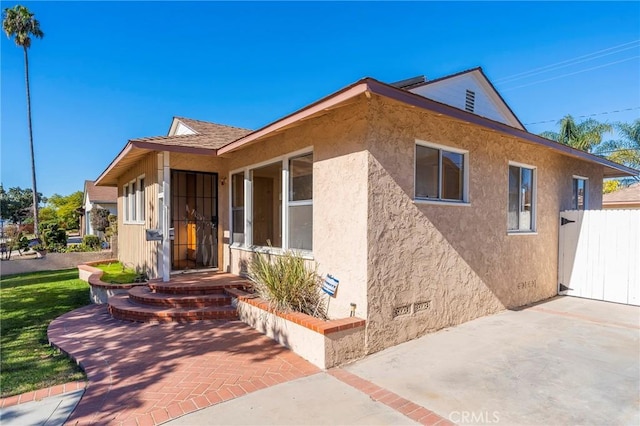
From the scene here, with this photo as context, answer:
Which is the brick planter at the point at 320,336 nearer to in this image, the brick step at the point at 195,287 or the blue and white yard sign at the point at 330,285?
the blue and white yard sign at the point at 330,285

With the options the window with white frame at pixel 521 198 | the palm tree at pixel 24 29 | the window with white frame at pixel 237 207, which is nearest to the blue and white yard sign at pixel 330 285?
the window with white frame at pixel 237 207

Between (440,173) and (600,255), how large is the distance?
17.6ft

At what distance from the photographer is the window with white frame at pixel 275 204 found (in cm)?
619

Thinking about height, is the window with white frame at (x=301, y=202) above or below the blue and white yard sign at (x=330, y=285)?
above

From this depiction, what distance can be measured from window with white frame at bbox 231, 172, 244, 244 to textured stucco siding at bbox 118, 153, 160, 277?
69.9 inches

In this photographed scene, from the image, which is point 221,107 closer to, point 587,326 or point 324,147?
point 324,147

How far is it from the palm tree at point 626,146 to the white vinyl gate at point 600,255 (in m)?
22.2

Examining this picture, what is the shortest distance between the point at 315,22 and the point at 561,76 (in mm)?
15156

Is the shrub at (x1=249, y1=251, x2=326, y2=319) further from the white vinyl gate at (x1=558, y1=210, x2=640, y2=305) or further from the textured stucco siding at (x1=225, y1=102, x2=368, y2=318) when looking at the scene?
the white vinyl gate at (x1=558, y1=210, x2=640, y2=305)

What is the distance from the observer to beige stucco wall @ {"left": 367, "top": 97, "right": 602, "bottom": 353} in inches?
192

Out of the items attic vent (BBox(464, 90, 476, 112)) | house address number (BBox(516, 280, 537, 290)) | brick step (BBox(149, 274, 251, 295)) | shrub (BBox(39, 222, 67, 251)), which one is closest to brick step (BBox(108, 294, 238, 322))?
brick step (BBox(149, 274, 251, 295))

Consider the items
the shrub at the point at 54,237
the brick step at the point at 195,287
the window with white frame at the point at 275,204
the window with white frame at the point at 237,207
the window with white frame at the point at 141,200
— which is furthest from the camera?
the shrub at the point at 54,237

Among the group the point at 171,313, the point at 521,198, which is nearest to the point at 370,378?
the point at 171,313

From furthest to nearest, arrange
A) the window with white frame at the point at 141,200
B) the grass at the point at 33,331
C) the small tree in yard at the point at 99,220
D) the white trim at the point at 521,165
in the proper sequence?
the small tree in yard at the point at 99,220 → the window with white frame at the point at 141,200 → the white trim at the point at 521,165 → the grass at the point at 33,331
